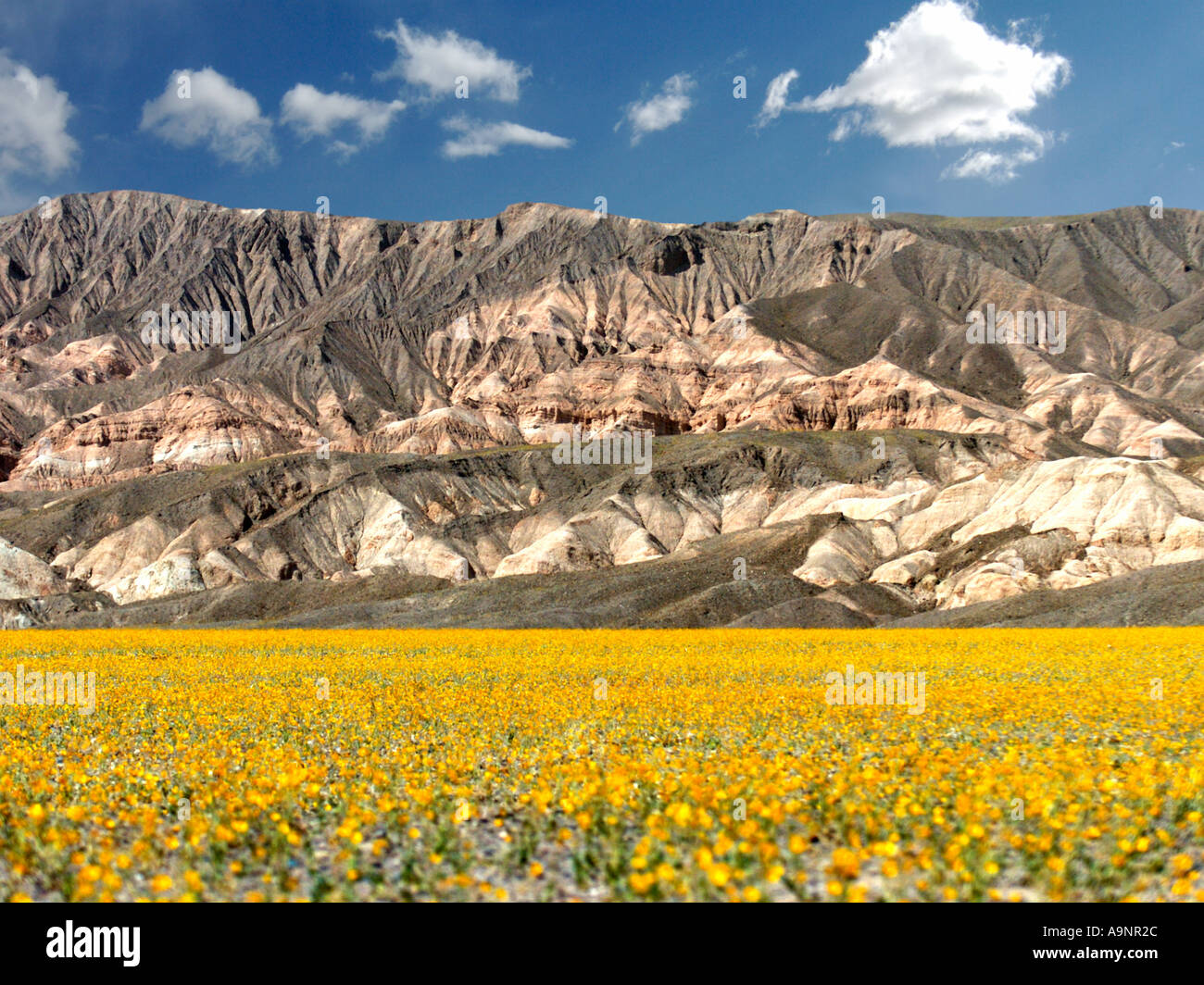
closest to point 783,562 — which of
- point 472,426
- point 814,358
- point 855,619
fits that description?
point 855,619

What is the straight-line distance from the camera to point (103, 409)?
148875 mm

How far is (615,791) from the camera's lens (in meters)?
7.81

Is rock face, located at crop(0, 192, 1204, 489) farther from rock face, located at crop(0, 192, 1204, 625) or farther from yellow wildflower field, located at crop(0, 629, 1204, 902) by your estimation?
yellow wildflower field, located at crop(0, 629, 1204, 902)

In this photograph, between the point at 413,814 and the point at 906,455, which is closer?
the point at 413,814

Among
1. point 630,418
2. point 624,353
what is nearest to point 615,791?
point 630,418

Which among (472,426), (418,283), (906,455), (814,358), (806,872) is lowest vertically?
(806,872)

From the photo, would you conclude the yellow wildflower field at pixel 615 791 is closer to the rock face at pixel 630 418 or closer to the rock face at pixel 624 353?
the rock face at pixel 630 418

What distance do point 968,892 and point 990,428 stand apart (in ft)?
379

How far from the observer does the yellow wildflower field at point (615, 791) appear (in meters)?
6.57

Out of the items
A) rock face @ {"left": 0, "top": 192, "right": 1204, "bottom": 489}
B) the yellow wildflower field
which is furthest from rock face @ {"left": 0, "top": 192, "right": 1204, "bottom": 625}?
the yellow wildflower field

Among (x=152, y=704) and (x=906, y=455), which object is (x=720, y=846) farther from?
(x=906, y=455)

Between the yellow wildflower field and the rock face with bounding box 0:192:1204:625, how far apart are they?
106 ft
